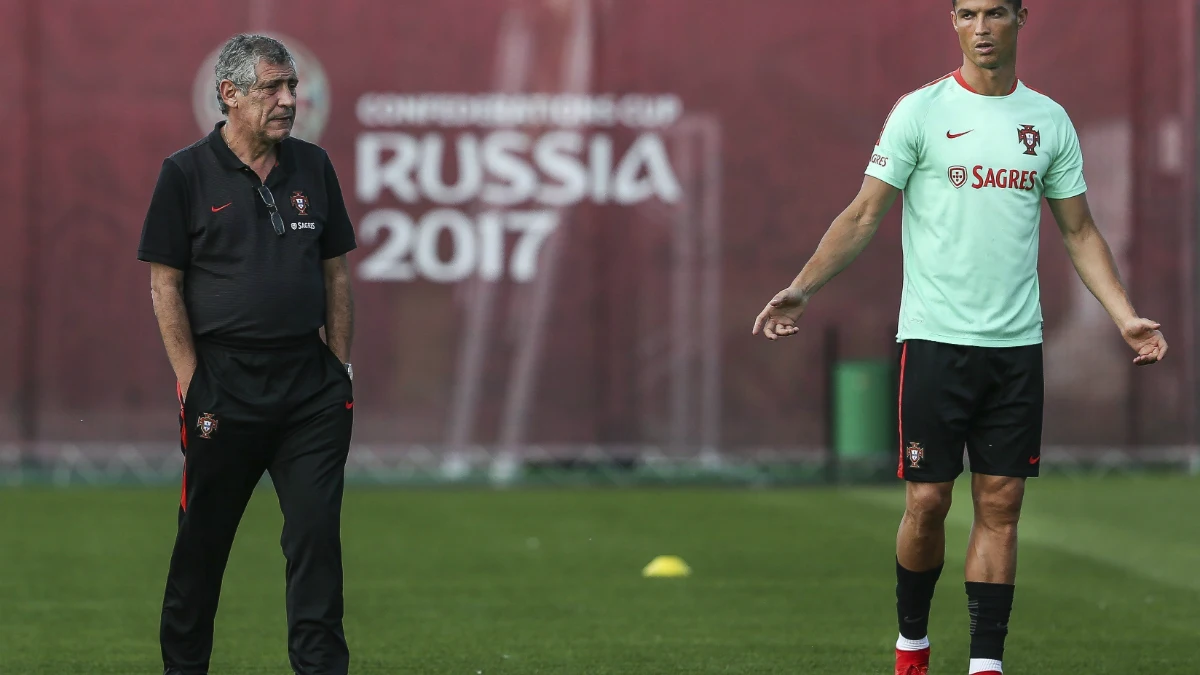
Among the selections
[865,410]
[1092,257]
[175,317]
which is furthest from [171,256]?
[865,410]

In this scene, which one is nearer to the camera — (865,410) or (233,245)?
(233,245)

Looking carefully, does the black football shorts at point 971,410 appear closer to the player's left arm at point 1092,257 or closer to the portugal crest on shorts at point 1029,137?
the player's left arm at point 1092,257

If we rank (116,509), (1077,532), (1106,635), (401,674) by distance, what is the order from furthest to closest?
(116,509) < (1077,532) < (1106,635) < (401,674)

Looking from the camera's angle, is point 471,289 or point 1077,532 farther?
point 471,289

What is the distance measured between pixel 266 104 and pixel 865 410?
9587 mm

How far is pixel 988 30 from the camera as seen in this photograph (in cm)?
562

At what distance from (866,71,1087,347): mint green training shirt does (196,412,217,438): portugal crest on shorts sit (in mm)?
2133

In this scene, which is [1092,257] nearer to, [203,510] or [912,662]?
[912,662]

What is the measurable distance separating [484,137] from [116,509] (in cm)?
411

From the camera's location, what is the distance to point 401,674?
652 centimetres

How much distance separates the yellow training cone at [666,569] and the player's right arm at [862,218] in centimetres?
361

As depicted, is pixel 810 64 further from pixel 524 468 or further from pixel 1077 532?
pixel 1077 532

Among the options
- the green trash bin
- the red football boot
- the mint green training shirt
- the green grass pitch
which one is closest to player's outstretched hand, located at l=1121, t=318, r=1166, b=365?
the mint green training shirt

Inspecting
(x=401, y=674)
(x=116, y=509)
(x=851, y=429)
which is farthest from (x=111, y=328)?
(x=401, y=674)
